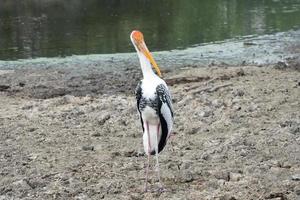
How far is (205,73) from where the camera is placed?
13.4m

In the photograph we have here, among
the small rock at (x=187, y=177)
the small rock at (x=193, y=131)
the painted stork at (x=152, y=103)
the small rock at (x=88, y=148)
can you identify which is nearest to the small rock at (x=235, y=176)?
the small rock at (x=187, y=177)

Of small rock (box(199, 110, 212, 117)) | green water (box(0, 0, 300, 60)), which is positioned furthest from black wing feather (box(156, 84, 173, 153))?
green water (box(0, 0, 300, 60))

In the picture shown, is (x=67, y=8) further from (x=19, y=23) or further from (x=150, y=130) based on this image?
(x=150, y=130)

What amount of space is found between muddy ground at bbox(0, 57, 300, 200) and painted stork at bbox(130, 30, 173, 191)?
553mm

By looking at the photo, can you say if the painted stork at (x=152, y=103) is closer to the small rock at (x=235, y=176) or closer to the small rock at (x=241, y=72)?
the small rock at (x=235, y=176)

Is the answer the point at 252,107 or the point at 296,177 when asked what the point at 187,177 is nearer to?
the point at 296,177

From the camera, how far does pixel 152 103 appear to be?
21.0 ft

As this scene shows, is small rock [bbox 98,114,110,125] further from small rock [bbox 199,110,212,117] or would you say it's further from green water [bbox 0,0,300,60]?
green water [bbox 0,0,300,60]

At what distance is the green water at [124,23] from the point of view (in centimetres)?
2047

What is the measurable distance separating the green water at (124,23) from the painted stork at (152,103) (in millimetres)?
12488

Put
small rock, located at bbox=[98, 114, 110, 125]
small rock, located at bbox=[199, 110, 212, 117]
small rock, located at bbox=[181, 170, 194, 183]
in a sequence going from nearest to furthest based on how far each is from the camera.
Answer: small rock, located at bbox=[181, 170, 194, 183] → small rock, located at bbox=[199, 110, 212, 117] → small rock, located at bbox=[98, 114, 110, 125]

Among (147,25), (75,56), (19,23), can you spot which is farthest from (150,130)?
(19,23)

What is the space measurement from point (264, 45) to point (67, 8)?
17.0 meters

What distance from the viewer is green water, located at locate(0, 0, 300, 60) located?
2047 cm
